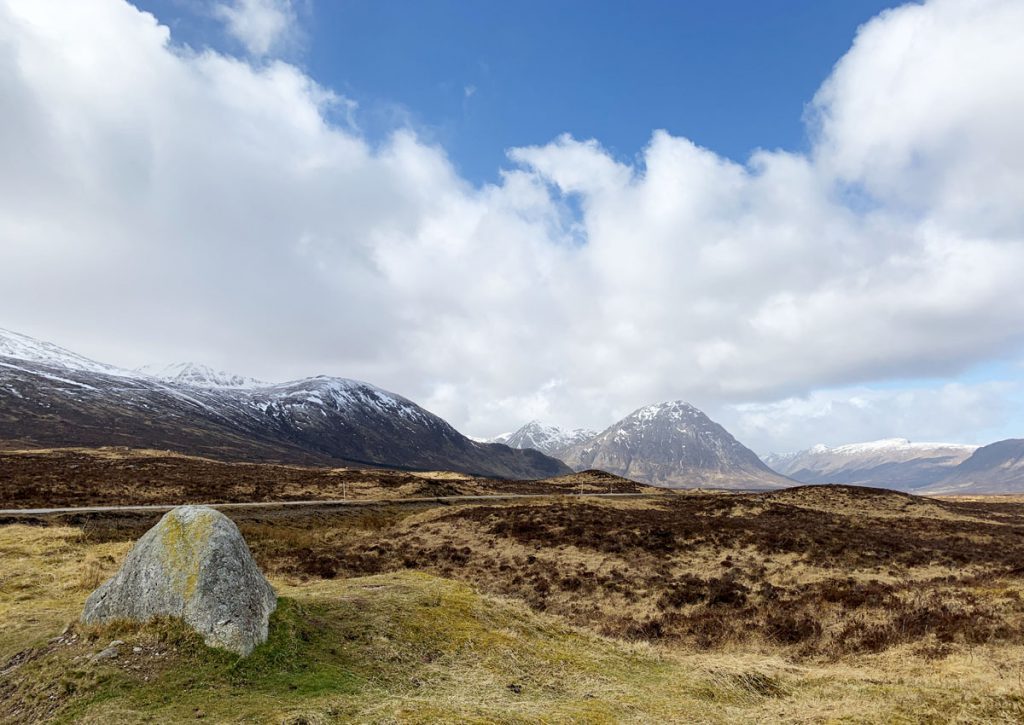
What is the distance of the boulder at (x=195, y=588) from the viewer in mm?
→ 9828

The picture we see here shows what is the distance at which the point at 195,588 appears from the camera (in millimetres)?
10062

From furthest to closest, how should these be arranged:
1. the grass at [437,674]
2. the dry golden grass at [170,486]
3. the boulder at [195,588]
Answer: the dry golden grass at [170,486] → the boulder at [195,588] → the grass at [437,674]

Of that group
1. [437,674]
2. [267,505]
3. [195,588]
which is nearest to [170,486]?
[267,505]

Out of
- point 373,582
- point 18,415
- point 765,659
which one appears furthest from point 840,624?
point 18,415

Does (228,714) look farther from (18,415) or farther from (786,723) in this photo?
(18,415)

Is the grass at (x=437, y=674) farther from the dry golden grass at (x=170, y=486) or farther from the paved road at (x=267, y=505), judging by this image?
the dry golden grass at (x=170, y=486)

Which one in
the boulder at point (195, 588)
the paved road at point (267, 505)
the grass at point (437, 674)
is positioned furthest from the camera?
the paved road at point (267, 505)

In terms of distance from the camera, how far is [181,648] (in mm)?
9352

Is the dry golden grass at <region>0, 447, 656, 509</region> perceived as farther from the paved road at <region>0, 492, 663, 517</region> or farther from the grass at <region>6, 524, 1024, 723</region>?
the grass at <region>6, 524, 1024, 723</region>

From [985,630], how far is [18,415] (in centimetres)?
26398

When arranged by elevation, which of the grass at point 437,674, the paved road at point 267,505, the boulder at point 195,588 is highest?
the boulder at point 195,588

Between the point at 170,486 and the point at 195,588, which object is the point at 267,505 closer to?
the point at 170,486

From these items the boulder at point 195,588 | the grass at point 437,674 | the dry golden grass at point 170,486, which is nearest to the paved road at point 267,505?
the dry golden grass at point 170,486

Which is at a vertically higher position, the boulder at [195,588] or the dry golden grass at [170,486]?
the boulder at [195,588]
